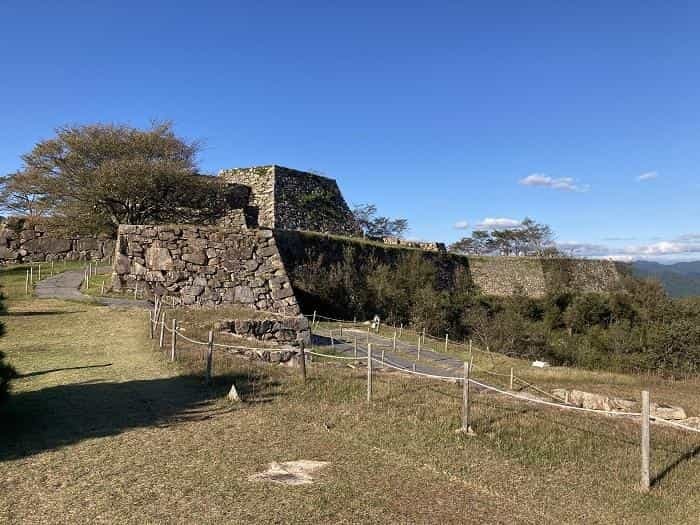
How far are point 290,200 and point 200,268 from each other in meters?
11.2

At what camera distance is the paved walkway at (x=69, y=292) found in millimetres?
15336

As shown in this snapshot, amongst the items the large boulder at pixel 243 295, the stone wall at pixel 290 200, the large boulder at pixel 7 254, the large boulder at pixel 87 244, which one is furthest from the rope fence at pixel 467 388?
the large boulder at pixel 7 254

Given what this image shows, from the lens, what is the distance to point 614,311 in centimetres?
3041

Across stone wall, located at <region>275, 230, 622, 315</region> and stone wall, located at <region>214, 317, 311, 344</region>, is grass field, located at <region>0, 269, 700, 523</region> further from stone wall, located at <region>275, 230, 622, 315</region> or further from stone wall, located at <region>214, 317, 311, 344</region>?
stone wall, located at <region>275, 230, 622, 315</region>

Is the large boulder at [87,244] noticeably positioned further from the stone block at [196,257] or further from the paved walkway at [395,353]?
the paved walkway at [395,353]

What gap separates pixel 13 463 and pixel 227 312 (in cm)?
995

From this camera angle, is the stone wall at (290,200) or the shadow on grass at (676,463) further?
the stone wall at (290,200)

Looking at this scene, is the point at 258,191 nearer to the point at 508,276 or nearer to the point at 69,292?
the point at 69,292

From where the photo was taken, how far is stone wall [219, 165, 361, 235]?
88.1 feet

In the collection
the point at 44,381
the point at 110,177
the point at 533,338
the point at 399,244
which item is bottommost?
the point at 533,338

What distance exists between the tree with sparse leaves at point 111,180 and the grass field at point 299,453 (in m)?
12.9

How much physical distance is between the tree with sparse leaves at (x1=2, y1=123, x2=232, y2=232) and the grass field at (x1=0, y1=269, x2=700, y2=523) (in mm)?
12939

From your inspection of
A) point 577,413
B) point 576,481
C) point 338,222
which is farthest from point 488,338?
point 576,481

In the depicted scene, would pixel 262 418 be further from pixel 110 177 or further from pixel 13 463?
pixel 110 177
